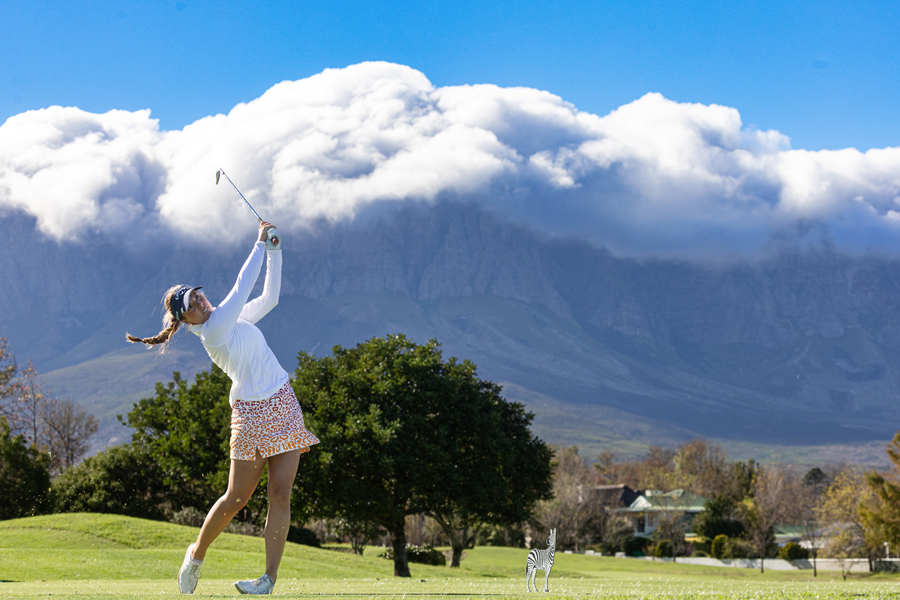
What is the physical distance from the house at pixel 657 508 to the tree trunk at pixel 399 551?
5742cm

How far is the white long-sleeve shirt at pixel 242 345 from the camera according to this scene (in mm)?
6953

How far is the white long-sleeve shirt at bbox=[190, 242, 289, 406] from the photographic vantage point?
695cm

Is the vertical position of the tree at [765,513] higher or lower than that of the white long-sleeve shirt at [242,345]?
lower

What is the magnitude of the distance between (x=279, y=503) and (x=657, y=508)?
87.1m

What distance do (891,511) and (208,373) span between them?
33.3 m

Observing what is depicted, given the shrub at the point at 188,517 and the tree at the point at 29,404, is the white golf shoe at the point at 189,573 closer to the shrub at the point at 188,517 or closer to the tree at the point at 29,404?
the shrub at the point at 188,517

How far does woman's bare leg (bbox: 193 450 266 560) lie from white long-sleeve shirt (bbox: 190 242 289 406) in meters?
0.60

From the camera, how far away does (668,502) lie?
288ft

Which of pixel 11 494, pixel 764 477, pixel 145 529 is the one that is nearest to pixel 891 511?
pixel 145 529

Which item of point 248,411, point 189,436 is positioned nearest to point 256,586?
point 248,411

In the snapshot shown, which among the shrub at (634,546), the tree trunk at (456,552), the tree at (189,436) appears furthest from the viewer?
the shrub at (634,546)

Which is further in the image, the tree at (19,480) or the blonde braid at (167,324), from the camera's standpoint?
the tree at (19,480)

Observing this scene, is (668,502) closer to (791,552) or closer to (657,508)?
(657,508)

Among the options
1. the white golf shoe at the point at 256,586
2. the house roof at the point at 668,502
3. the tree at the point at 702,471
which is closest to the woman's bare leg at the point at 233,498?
the white golf shoe at the point at 256,586
